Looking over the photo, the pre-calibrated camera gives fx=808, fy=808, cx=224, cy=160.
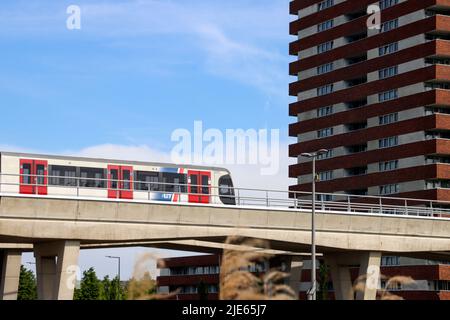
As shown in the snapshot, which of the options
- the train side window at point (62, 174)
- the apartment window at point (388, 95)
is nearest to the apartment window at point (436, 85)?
the apartment window at point (388, 95)

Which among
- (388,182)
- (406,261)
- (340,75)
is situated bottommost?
(406,261)

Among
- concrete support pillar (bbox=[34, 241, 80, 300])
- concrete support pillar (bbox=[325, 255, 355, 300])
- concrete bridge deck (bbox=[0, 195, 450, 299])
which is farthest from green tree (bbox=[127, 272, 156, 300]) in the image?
concrete support pillar (bbox=[325, 255, 355, 300])

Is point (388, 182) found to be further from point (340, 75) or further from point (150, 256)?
point (150, 256)

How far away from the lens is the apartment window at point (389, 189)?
95688 millimetres

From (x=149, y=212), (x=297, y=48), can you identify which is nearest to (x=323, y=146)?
(x=297, y=48)

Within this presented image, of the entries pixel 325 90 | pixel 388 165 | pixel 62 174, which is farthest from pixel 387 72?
pixel 62 174

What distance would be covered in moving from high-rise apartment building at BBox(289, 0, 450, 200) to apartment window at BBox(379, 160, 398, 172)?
14 cm

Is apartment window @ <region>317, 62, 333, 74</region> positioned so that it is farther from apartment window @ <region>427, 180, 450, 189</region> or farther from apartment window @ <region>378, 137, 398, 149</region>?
apartment window @ <region>427, 180, 450, 189</region>

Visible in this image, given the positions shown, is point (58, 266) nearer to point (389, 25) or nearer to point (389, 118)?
point (389, 118)

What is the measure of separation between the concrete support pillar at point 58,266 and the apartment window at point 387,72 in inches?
2576

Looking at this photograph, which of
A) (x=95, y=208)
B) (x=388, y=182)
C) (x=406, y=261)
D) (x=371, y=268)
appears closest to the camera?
(x=95, y=208)
